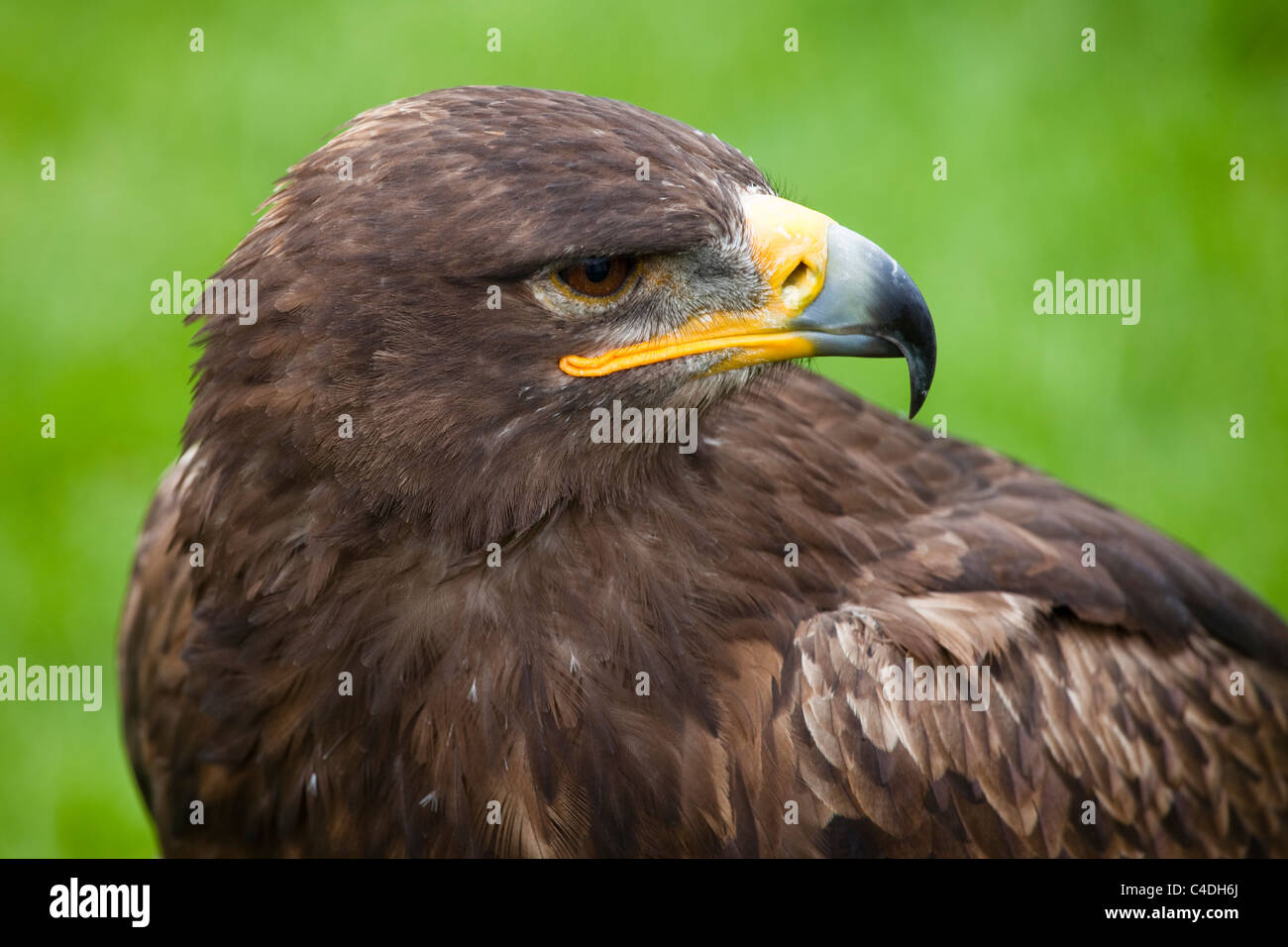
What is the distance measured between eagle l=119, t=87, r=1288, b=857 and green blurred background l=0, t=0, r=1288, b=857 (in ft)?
11.6

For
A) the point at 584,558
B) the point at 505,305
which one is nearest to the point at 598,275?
the point at 505,305

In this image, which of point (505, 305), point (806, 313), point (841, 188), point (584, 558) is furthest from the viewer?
point (841, 188)

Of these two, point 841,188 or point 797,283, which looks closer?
point 797,283

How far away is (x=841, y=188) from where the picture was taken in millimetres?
8539

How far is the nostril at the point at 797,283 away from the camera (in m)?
3.58

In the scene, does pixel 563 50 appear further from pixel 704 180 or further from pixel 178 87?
pixel 704 180

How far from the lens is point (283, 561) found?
3654 millimetres

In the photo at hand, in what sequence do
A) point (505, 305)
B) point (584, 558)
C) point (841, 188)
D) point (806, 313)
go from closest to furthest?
point (505, 305)
point (806, 313)
point (584, 558)
point (841, 188)

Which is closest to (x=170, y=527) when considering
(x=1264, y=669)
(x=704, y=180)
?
(x=704, y=180)

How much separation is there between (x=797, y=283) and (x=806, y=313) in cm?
8

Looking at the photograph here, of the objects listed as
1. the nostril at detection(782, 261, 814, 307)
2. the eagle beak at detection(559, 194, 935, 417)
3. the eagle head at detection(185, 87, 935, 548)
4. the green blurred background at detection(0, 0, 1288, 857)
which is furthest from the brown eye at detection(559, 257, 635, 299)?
the green blurred background at detection(0, 0, 1288, 857)

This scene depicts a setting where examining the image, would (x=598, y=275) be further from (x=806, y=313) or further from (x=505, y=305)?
(x=806, y=313)

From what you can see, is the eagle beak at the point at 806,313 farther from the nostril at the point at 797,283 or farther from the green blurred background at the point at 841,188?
the green blurred background at the point at 841,188

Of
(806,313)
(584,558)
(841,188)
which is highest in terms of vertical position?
(841,188)
